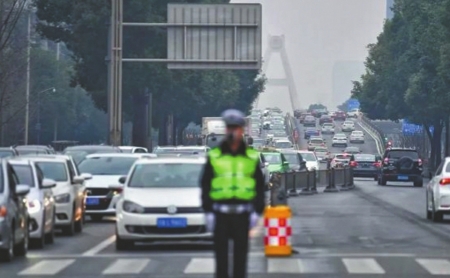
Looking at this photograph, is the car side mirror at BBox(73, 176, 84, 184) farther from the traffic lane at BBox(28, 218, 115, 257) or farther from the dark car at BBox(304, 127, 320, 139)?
the dark car at BBox(304, 127, 320, 139)

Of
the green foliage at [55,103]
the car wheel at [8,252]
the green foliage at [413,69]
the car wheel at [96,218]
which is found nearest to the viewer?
the car wheel at [8,252]

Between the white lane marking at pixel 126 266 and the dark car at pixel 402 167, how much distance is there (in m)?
47.1

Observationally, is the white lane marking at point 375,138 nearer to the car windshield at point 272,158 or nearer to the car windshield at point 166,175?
the car windshield at point 272,158

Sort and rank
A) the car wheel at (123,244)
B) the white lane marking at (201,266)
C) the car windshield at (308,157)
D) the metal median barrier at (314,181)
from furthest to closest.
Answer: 1. the car windshield at (308,157)
2. the metal median barrier at (314,181)
3. the car wheel at (123,244)
4. the white lane marking at (201,266)

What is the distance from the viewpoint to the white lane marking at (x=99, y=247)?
25031 millimetres

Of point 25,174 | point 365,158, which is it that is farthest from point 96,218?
point 365,158

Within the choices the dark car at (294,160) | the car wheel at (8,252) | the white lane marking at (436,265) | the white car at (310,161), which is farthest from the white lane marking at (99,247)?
the white car at (310,161)

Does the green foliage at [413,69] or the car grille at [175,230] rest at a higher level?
the green foliage at [413,69]

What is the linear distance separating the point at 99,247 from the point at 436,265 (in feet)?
20.4

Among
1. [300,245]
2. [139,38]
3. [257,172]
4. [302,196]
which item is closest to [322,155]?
[139,38]

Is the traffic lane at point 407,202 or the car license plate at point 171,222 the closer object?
the car license plate at point 171,222

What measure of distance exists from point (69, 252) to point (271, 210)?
334cm

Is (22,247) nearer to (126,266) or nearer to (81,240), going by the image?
(126,266)

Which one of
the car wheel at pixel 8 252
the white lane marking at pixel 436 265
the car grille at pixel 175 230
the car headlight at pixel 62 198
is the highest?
the car headlight at pixel 62 198
